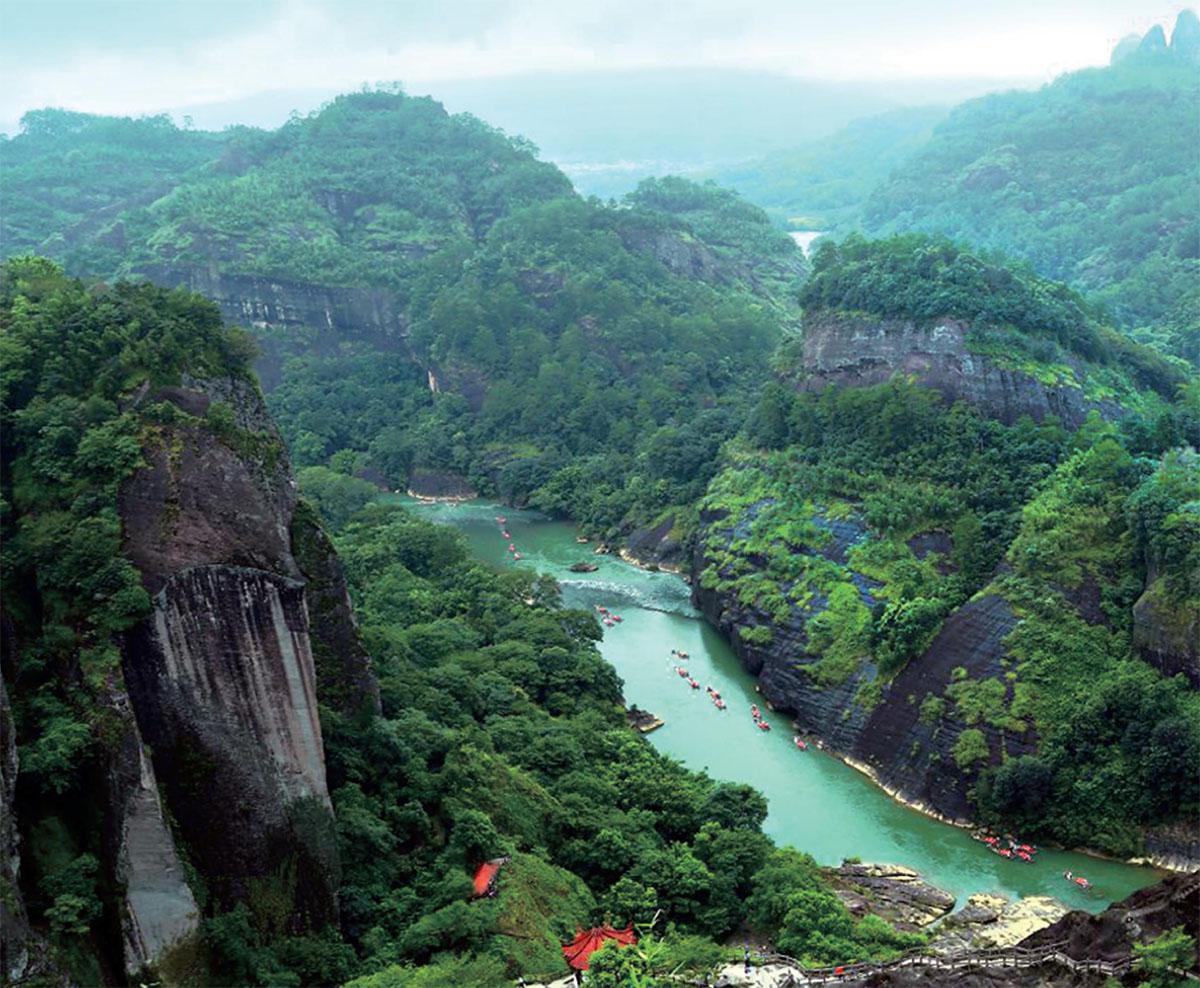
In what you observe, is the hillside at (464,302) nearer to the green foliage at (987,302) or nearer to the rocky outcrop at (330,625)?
the green foliage at (987,302)

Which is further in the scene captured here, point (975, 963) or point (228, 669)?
point (228, 669)

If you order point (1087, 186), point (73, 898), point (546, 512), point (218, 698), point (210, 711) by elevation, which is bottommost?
point (546, 512)

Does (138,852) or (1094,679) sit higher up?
(138,852)

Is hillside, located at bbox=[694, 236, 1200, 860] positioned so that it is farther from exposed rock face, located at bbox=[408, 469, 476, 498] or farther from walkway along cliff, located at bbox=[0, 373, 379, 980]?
exposed rock face, located at bbox=[408, 469, 476, 498]

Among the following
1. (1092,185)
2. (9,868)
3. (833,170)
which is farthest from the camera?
(833,170)

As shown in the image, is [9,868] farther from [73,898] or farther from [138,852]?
[138,852]

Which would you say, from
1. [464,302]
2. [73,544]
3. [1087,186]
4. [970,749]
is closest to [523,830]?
[73,544]

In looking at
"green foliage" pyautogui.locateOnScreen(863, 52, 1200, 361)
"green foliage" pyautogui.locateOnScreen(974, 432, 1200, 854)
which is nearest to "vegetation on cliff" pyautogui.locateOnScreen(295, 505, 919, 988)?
"green foliage" pyautogui.locateOnScreen(974, 432, 1200, 854)

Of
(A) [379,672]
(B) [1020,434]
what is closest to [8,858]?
(A) [379,672]

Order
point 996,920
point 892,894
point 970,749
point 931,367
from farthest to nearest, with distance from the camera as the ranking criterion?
point 931,367, point 970,749, point 892,894, point 996,920
